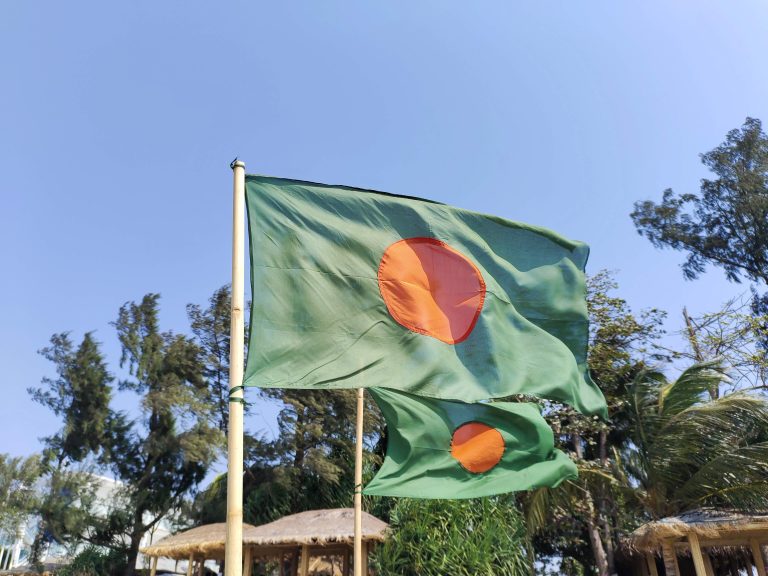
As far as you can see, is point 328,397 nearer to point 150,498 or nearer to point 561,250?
point 150,498

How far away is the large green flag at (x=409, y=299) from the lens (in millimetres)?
4984

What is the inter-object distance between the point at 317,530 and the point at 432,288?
38.8 ft

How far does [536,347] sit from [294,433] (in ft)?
70.6

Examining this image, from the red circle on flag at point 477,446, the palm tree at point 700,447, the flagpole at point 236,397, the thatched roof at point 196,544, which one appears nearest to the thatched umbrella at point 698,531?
the palm tree at point 700,447

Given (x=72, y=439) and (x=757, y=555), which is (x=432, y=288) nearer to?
(x=757, y=555)

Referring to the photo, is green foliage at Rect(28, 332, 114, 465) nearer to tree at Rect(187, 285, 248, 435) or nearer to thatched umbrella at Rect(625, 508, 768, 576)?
tree at Rect(187, 285, 248, 435)

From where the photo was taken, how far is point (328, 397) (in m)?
27.2

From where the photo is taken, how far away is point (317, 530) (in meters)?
16.1

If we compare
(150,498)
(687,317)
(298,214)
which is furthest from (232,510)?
(687,317)

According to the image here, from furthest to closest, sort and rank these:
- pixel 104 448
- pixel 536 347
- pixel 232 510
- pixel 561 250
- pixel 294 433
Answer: pixel 104 448 → pixel 294 433 → pixel 561 250 → pixel 536 347 → pixel 232 510

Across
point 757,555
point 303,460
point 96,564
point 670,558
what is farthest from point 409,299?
point 96,564

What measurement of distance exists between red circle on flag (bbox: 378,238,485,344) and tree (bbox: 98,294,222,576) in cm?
2266

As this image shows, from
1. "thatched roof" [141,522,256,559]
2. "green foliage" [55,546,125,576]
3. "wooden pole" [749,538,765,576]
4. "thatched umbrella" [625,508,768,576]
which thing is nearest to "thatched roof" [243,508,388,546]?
"thatched roof" [141,522,256,559]

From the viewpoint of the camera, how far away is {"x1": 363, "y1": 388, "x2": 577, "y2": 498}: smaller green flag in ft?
→ 18.2
